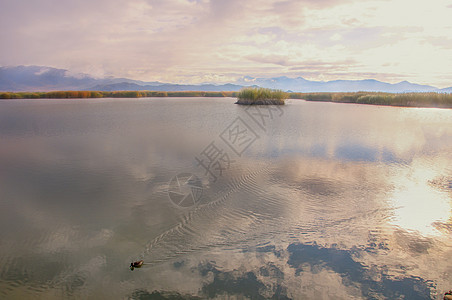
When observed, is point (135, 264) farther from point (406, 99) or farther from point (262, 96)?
point (406, 99)

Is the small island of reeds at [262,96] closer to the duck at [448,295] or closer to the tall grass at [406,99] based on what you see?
the tall grass at [406,99]

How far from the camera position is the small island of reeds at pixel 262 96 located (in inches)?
1315

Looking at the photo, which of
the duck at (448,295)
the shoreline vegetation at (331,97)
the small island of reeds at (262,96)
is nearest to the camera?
the duck at (448,295)

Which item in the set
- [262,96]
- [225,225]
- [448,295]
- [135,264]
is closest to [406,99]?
[262,96]

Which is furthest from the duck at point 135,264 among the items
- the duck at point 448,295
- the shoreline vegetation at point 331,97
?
the shoreline vegetation at point 331,97

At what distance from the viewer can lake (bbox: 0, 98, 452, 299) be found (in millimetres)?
3115

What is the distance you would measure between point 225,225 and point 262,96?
31.0 meters

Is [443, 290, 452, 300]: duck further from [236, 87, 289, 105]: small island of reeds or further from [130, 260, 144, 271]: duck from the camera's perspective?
[236, 87, 289, 105]: small island of reeds

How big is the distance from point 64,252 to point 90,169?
4.15 m

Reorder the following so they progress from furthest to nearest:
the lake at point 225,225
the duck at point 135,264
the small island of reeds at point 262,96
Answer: the small island of reeds at point 262,96, the duck at point 135,264, the lake at point 225,225

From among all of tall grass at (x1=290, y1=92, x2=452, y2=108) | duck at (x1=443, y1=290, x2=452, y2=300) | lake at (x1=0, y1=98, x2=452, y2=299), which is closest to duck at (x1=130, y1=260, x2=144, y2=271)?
lake at (x1=0, y1=98, x2=452, y2=299)

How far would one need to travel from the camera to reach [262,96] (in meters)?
33.8

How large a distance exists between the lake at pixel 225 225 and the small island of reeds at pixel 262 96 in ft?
83.7

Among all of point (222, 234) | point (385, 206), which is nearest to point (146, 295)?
point (222, 234)
